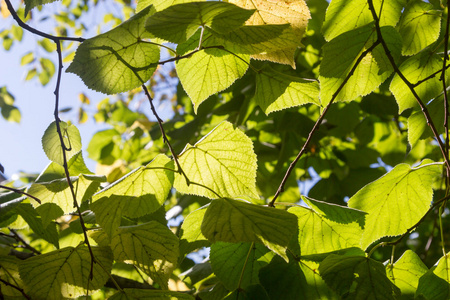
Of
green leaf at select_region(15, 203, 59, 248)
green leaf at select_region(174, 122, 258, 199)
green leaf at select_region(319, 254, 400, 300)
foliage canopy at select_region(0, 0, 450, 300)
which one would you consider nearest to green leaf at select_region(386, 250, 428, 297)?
foliage canopy at select_region(0, 0, 450, 300)

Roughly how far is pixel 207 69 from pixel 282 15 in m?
0.15

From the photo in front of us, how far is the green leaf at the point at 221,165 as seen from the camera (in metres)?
0.62

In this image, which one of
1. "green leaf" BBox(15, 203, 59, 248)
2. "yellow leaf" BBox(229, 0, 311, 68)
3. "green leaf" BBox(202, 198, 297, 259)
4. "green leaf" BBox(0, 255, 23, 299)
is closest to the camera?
"green leaf" BBox(202, 198, 297, 259)

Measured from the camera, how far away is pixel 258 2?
61 cm

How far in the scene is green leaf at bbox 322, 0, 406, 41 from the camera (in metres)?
0.70

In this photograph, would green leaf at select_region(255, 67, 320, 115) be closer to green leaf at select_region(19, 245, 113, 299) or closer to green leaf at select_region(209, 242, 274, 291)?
green leaf at select_region(209, 242, 274, 291)

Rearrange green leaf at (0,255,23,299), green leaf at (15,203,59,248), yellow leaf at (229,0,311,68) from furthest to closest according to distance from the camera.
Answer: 1. green leaf at (15,203,59,248)
2. green leaf at (0,255,23,299)
3. yellow leaf at (229,0,311,68)

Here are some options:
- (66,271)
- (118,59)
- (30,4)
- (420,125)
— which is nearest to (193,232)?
(66,271)

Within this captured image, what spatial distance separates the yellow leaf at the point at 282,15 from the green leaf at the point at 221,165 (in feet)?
0.44

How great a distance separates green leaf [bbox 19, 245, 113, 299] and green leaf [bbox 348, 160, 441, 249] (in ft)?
1.41

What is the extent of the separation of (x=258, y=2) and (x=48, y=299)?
0.55 m

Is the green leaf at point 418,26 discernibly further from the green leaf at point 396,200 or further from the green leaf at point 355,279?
the green leaf at point 355,279

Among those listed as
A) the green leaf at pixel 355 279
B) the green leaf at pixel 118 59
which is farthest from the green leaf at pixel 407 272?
the green leaf at pixel 118 59

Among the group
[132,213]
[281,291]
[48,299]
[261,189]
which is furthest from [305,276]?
[261,189]
